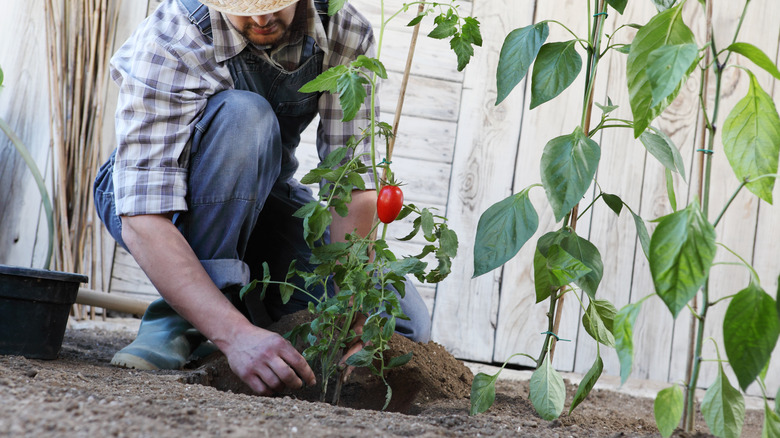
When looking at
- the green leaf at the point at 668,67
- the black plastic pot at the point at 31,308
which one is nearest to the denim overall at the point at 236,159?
the black plastic pot at the point at 31,308

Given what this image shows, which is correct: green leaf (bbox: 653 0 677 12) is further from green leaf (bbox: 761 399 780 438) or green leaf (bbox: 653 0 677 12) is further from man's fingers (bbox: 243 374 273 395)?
man's fingers (bbox: 243 374 273 395)

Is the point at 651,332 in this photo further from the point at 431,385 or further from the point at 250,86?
the point at 250,86

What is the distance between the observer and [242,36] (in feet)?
4.85

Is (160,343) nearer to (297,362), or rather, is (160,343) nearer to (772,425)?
(297,362)

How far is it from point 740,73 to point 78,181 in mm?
2259

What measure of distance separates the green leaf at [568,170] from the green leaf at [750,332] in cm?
23

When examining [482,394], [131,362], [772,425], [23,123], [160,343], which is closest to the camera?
[772,425]

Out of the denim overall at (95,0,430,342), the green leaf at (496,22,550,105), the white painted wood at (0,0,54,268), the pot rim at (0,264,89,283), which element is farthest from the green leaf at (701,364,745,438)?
the white painted wood at (0,0,54,268)

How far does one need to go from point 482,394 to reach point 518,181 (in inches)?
52.4

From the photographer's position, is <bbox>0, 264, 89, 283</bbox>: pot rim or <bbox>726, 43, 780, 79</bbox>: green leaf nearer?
<bbox>726, 43, 780, 79</bbox>: green leaf

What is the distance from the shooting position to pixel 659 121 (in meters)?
2.41

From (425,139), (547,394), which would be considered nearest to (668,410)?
(547,394)

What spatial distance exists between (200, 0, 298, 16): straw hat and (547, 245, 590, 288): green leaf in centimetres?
68

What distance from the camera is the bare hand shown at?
124 cm
